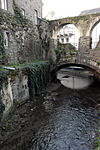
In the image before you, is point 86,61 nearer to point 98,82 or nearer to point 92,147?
point 98,82

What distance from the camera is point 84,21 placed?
13266mm

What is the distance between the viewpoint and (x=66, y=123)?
687 cm

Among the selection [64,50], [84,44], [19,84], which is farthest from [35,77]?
[84,44]

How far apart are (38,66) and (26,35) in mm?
3801

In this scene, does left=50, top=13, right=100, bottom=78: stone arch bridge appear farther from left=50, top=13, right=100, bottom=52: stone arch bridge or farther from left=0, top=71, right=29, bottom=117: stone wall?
left=0, top=71, right=29, bottom=117: stone wall

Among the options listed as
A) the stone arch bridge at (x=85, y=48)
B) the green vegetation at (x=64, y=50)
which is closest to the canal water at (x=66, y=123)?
the stone arch bridge at (x=85, y=48)

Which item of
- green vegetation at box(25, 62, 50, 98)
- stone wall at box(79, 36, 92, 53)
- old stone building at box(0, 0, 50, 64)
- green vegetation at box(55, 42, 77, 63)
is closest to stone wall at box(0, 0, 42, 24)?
old stone building at box(0, 0, 50, 64)

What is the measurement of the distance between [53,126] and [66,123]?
73 cm

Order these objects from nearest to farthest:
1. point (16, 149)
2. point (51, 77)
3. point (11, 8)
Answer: point (16, 149), point (11, 8), point (51, 77)

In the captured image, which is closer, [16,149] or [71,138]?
[16,149]

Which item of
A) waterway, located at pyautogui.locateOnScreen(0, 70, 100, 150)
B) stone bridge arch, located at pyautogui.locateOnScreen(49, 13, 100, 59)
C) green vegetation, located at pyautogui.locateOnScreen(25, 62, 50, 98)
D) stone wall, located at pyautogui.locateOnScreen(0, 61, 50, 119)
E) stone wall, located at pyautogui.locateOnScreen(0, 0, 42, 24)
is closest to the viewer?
waterway, located at pyautogui.locateOnScreen(0, 70, 100, 150)

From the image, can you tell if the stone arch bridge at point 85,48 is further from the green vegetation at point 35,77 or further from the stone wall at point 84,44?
the green vegetation at point 35,77

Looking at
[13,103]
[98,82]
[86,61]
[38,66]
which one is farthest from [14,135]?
[98,82]

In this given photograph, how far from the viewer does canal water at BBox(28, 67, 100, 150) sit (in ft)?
17.7
